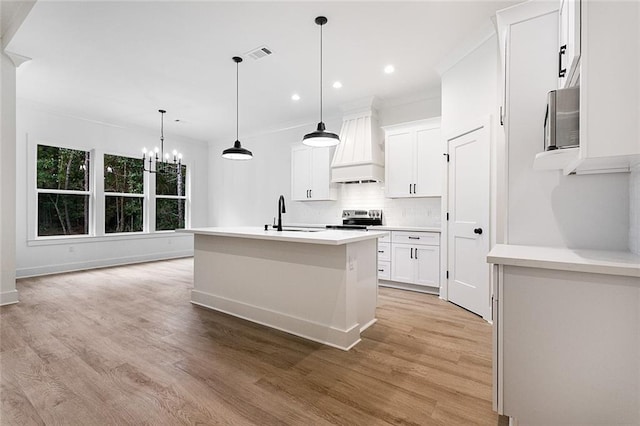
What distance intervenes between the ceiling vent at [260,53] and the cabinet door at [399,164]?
228 centimetres

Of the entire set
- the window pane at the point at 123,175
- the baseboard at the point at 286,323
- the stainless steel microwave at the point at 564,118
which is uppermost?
the window pane at the point at 123,175

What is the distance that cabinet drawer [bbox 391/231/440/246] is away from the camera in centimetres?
422

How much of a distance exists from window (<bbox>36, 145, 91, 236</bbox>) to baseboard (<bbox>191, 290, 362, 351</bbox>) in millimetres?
4145

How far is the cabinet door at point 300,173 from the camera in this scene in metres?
5.94

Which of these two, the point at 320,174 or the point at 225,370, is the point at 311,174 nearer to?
the point at 320,174

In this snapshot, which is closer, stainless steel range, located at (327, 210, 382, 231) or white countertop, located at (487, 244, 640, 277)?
white countertop, located at (487, 244, 640, 277)

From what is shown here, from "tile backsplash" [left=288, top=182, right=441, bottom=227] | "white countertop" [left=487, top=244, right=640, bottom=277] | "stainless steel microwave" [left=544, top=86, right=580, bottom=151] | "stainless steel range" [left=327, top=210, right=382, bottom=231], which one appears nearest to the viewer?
"white countertop" [left=487, top=244, right=640, bottom=277]

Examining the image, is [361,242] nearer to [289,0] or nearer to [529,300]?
[529,300]

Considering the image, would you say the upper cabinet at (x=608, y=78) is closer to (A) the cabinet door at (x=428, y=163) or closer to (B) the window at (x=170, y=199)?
(A) the cabinet door at (x=428, y=163)

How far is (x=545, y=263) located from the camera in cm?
134

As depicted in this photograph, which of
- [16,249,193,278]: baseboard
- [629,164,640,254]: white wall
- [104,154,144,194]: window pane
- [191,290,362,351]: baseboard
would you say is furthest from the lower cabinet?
[104,154,144,194]: window pane

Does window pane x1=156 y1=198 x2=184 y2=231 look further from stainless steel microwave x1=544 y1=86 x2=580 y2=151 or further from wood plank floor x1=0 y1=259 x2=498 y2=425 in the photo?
stainless steel microwave x1=544 y1=86 x2=580 y2=151

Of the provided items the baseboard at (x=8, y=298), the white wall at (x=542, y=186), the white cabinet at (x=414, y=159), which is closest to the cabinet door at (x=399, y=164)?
the white cabinet at (x=414, y=159)

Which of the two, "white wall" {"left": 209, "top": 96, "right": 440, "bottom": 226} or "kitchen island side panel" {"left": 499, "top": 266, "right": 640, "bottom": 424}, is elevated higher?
"white wall" {"left": 209, "top": 96, "right": 440, "bottom": 226}
